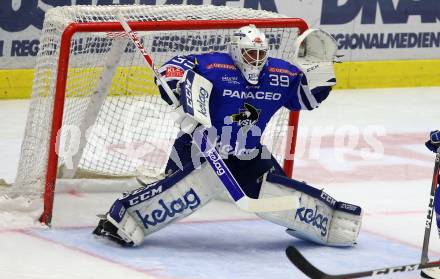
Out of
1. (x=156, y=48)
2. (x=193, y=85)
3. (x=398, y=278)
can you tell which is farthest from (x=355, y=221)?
(x=156, y=48)

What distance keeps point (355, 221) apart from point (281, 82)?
2.24 ft

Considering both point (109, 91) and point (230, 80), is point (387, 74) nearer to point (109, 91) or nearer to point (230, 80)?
point (109, 91)

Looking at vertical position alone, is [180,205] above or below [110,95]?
below

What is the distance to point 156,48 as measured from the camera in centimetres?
675

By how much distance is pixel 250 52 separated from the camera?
5344 millimetres

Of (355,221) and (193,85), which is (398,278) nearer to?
(355,221)

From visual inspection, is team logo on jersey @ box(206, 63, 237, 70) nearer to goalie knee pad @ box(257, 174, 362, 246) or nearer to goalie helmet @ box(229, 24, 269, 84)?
goalie helmet @ box(229, 24, 269, 84)

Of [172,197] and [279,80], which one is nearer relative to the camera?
[172,197]

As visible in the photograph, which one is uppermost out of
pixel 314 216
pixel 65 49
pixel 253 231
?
pixel 65 49

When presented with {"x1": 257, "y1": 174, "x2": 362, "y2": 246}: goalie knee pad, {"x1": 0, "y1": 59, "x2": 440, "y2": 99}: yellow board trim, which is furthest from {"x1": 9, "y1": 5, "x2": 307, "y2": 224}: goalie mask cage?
{"x1": 0, "y1": 59, "x2": 440, "y2": 99}: yellow board trim

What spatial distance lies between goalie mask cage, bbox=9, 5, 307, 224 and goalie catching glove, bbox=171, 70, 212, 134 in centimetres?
60

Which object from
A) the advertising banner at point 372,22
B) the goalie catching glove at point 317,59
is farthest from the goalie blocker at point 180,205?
the advertising banner at point 372,22

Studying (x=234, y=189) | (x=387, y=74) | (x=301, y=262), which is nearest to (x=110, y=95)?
(x=234, y=189)

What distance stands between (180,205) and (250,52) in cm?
71
